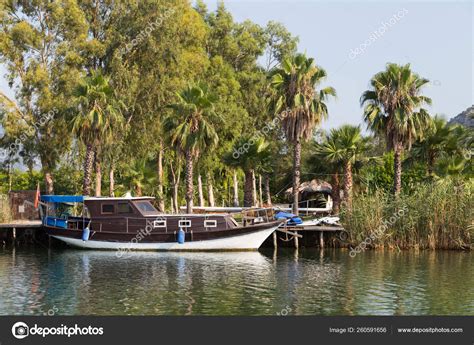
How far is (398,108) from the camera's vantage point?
1812 inches

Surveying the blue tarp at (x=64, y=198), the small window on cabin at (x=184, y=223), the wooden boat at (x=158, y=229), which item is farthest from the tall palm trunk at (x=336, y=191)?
the blue tarp at (x=64, y=198)

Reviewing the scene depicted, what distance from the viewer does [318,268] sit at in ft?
115

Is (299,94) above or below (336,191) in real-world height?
above

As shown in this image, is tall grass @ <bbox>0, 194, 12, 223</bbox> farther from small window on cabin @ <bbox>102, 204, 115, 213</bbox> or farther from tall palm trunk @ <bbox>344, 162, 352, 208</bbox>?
tall palm trunk @ <bbox>344, 162, 352, 208</bbox>

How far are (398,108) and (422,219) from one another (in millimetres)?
8456

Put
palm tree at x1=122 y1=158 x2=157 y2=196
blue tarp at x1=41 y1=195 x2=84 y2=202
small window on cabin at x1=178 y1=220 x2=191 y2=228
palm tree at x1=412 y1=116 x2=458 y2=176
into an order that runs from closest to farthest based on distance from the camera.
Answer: small window on cabin at x1=178 y1=220 x2=191 y2=228 → blue tarp at x1=41 y1=195 x2=84 y2=202 → palm tree at x1=412 y1=116 x2=458 y2=176 → palm tree at x1=122 y1=158 x2=157 y2=196

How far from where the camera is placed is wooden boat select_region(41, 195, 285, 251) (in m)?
42.3

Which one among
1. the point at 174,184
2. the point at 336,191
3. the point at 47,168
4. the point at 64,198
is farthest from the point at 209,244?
the point at 174,184

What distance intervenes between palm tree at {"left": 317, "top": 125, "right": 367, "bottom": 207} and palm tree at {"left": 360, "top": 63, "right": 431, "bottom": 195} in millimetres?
3995

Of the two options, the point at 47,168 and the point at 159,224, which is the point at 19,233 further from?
the point at 159,224

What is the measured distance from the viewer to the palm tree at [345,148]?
50.8m

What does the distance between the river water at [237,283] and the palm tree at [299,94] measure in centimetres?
1207

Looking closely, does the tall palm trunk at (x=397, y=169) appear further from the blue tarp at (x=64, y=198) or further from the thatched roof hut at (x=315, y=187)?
the blue tarp at (x=64, y=198)

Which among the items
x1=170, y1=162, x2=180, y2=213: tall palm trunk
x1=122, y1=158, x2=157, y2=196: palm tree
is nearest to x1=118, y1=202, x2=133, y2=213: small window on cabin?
x1=122, y1=158, x2=157, y2=196: palm tree
